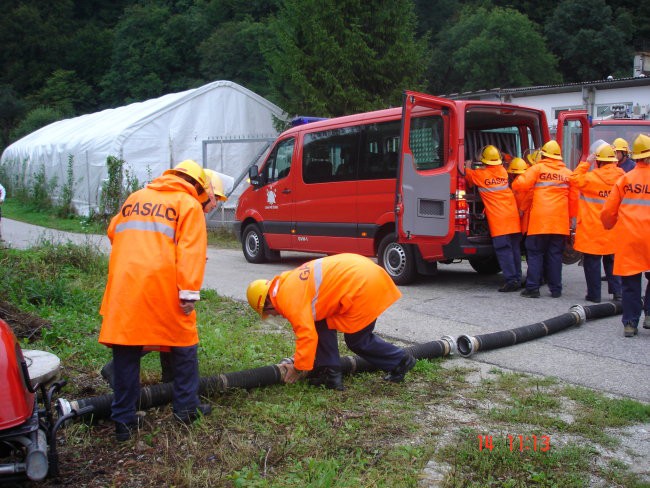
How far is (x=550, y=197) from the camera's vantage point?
895 cm

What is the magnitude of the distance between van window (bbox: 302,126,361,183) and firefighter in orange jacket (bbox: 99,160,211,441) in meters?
6.37

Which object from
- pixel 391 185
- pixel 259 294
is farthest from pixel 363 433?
pixel 391 185

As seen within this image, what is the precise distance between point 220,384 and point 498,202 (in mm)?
5447

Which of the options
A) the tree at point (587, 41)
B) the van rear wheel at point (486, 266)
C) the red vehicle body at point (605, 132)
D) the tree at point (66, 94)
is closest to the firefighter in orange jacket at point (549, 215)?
the van rear wheel at point (486, 266)

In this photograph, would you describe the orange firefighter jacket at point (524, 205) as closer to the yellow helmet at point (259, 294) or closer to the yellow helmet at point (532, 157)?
the yellow helmet at point (532, 157)

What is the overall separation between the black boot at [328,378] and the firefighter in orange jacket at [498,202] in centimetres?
466

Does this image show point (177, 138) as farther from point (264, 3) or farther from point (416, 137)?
point (264, 3)

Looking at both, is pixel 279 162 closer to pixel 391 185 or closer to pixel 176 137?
pixel 391 185

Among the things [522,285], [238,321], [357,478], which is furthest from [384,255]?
[357,478]

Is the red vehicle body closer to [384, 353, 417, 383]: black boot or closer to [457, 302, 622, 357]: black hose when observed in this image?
[457, 302, 622, 357]: black hose

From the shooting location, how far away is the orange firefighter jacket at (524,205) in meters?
9.25

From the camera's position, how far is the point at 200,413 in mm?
4543

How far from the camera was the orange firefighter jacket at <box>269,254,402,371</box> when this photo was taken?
191 inches
